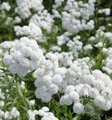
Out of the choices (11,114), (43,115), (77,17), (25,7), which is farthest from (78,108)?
(25,7)

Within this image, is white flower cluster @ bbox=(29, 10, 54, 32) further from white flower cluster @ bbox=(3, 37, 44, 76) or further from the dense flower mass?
white flower cluster @ bbox=(3, 37, 44, 76)

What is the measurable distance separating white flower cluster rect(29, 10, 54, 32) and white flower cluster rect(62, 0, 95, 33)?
0.58 feet

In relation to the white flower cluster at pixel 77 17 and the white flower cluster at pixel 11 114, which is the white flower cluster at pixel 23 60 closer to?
the white flower cluster at pixel 11 114

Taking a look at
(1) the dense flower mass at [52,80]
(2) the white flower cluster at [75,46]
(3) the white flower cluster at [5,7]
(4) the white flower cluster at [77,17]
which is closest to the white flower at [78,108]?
(1) the dense flower mass at [52,80]

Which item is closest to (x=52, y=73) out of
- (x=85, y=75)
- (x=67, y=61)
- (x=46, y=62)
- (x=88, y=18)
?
(x=46, y=62)

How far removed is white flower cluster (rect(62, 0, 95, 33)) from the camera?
18.8 feet

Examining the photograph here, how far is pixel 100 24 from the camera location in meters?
6.45

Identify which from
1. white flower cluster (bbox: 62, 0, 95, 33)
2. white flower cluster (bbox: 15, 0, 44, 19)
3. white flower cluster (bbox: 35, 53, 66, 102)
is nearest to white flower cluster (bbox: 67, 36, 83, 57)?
white flower cluster (bbox: 62, 0, 95, 33)

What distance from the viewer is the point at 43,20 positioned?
6031 mm

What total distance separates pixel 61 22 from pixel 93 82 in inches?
130

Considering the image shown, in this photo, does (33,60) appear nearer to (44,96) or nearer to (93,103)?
(44,96)

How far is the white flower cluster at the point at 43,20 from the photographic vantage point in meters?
5.79

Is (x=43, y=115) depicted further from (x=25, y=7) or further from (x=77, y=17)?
(x=25, y=7)

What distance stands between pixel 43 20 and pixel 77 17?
0.41 meters
